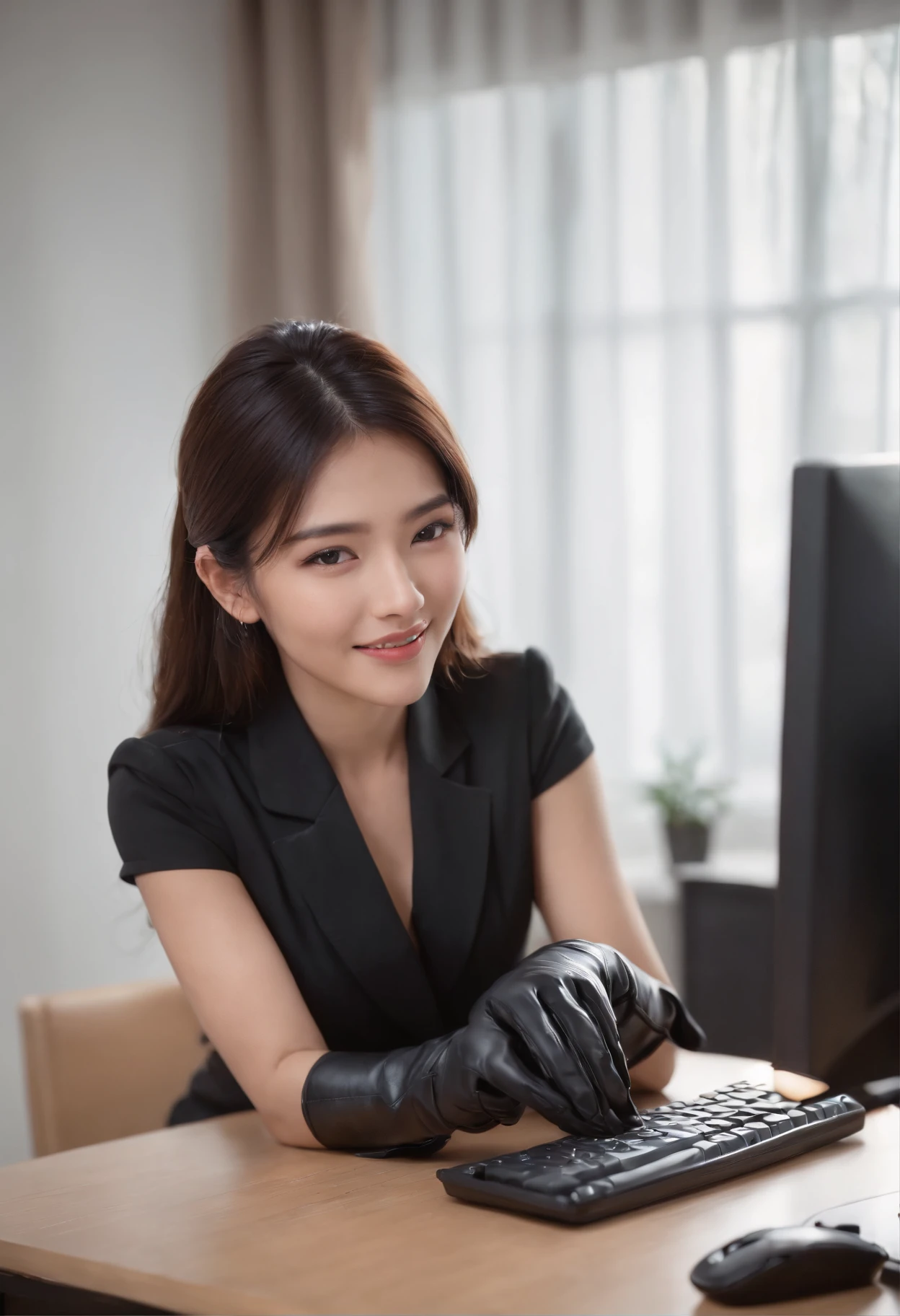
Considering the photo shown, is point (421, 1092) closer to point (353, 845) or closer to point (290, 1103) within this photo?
point (290, 1103)

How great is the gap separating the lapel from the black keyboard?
39cm

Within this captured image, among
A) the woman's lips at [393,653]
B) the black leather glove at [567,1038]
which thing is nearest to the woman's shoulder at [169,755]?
the woman's lips at [393,653]

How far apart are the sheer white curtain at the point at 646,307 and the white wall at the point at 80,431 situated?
0.65 meters

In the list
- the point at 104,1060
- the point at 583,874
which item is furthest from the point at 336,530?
→ the point at 104,1060

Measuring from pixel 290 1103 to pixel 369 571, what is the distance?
1.60ft

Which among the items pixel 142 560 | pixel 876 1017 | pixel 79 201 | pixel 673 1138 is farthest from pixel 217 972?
pixel 79 201

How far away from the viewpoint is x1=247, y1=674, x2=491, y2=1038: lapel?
1414mm

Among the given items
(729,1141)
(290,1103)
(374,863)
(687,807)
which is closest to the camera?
(729,1141)

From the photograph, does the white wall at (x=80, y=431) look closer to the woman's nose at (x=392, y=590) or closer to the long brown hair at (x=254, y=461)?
the long brown hair at (x=254, y=461)

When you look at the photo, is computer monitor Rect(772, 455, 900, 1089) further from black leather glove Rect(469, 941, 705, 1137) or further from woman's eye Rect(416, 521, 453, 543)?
woman's eye Rect(416, 521, 453, 543)

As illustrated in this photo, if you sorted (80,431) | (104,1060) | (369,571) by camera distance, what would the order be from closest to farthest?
(369,571)
(104,1060)
(80,431)

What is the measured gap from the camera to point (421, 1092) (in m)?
1.07

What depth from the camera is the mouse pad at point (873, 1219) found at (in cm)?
86

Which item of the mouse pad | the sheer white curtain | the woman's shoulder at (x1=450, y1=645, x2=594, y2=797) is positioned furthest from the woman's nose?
the sheer white curtain
